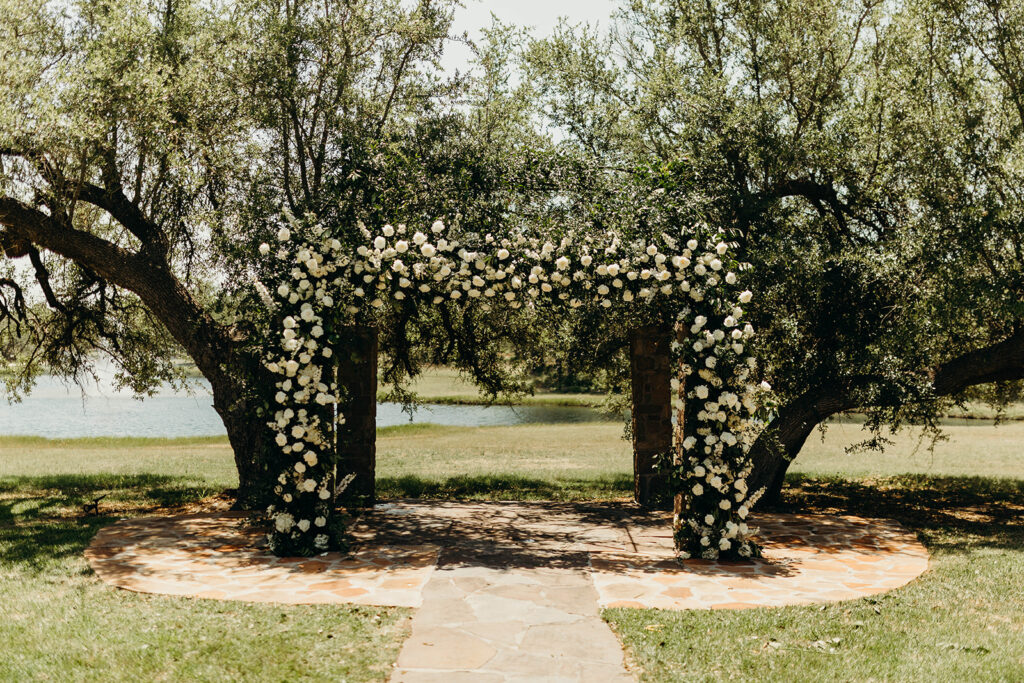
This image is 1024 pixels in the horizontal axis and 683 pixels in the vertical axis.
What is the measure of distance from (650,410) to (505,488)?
3.77 metres

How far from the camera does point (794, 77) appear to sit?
37.9 ft

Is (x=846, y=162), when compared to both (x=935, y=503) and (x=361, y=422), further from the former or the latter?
(x=361, y=422)

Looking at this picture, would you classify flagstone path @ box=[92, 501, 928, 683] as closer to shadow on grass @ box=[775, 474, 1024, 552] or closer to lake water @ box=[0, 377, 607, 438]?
shadow on grass @ box=[775, 474, 1024, 552]

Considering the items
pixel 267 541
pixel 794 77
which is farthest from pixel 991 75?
pixel 267 541

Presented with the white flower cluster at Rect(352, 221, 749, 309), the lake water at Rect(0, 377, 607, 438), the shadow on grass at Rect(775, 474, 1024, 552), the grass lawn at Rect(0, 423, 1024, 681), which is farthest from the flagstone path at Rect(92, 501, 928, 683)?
the lake water at Rect(0, 377, 607, 438)

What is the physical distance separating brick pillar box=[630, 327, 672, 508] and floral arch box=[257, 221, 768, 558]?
3.15 meters

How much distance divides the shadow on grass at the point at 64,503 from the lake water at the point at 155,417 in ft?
48.6

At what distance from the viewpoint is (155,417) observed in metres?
37.2

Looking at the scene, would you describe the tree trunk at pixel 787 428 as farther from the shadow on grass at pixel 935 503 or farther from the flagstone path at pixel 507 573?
the flagstone path at pixel 507 573

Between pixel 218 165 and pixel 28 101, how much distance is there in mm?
2435

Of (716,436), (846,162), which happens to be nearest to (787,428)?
(846,162)

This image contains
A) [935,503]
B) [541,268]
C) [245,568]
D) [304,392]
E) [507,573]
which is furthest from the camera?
[935,503]

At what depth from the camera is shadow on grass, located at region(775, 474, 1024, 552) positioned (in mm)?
9609

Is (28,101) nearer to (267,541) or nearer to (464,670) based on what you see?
(267,541)
